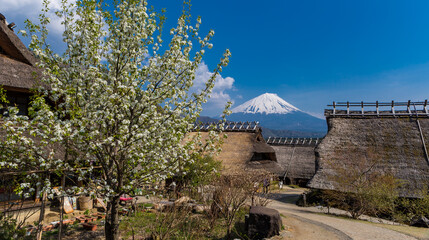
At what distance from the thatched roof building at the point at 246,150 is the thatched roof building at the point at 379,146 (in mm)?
8327

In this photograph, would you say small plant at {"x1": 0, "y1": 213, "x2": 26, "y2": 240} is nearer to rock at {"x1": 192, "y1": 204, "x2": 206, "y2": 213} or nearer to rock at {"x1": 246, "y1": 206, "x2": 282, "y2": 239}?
rock at {"x1": 192, "y1": 204, "x2": 206, "y2": 213}

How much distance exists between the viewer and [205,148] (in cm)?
758

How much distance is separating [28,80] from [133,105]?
→ 390 inches

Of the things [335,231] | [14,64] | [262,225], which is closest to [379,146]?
[335,231]

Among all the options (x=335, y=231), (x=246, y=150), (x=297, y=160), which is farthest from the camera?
(x=297, y=160)

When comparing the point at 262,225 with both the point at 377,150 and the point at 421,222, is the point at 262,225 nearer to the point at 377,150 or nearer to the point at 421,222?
the point at 421,222

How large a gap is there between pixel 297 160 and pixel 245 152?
11.8 m

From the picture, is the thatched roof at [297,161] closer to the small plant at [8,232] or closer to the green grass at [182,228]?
the green grass at [182,228]

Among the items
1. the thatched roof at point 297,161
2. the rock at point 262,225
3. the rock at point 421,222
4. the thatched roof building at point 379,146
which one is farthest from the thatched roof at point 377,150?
the thatched roof at point 297,161

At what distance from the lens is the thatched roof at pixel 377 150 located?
17.6m

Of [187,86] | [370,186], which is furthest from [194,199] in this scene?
[370,186]

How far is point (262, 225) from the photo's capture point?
9.98 m

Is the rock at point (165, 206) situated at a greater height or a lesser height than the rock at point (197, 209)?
greater

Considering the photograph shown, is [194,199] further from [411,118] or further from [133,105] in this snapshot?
[411,118]
